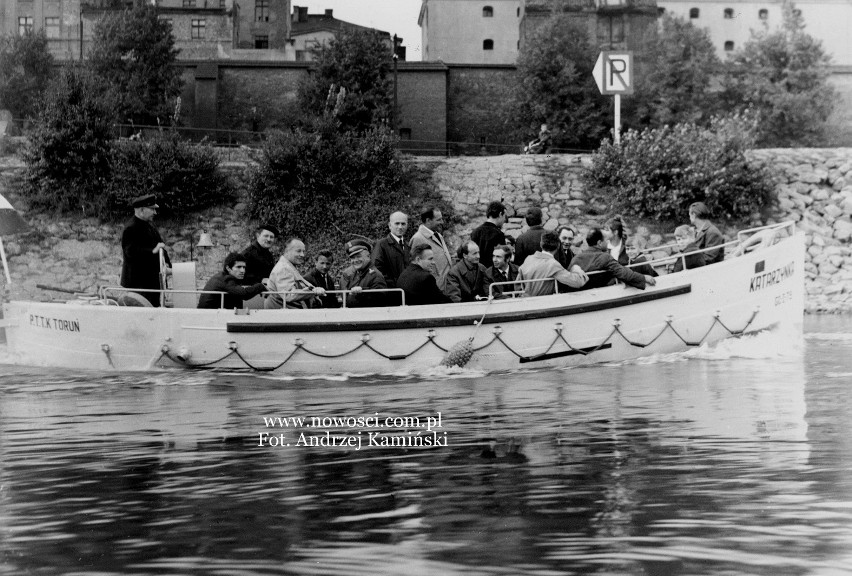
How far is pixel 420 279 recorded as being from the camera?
1429cm

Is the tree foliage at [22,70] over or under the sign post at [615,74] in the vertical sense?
over

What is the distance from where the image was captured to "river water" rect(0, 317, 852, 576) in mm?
6309

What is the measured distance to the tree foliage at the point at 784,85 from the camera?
166 feet

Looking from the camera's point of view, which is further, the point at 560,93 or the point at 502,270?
the point at 560,93

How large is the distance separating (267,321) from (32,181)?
19.7m

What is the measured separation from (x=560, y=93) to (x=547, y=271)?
109ft

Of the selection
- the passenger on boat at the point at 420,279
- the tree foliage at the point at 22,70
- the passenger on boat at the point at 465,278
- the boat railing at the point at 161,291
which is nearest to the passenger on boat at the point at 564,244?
the passenger on boat at the point at 465,278

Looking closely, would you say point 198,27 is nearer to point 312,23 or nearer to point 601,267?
point 312,23

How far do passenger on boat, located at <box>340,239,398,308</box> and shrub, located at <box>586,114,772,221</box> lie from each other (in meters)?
17.9

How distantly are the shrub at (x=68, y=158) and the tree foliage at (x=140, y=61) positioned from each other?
40.0 ft

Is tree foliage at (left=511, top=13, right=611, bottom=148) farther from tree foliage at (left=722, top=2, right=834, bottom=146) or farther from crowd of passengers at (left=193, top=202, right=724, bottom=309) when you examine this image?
crowd of passengers at (left=193, top=202, right=724, bottom=309)

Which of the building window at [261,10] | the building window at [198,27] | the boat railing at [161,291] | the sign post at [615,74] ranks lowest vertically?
the boat railing at [161,291]

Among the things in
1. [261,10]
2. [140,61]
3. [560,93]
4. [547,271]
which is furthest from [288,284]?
[261,10]

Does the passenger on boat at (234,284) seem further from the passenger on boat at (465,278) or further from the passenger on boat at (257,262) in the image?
the passenger on boat at (465,278)
